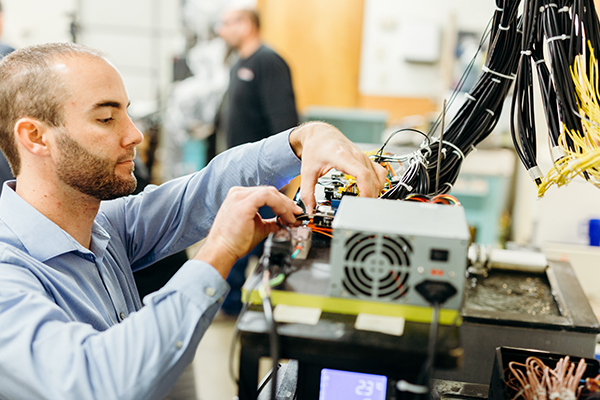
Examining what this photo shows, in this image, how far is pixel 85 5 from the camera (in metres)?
5.95

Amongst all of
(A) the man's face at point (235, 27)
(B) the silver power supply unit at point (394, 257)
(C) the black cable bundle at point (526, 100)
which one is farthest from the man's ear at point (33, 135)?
(A) the man's face at point (235, 27)

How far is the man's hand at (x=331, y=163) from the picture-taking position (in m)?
0.95

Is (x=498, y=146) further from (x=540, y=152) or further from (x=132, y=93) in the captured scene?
(x=132, y=93)

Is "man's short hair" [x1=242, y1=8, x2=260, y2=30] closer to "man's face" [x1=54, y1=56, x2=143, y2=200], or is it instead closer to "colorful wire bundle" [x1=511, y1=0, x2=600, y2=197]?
"man's face" [x1=54, y1=56, x2=143, y2=200]

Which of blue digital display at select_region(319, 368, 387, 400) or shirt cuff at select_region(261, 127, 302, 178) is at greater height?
shirt cuff at select_region(261, 127, 302, 178)

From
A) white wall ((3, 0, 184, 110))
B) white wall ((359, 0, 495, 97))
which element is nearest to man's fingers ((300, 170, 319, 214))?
white wall ((359, 0, 495, 97))

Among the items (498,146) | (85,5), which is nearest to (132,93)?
(85,5)

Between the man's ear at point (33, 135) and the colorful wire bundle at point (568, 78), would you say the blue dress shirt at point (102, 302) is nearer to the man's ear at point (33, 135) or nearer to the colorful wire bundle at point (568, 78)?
the man's ear at point (33, 135)

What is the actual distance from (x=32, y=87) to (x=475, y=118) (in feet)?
2.92

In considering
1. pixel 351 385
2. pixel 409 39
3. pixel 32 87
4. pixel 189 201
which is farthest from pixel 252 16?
pixel 351 385

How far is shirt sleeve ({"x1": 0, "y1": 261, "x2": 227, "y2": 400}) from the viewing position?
2.35 ft

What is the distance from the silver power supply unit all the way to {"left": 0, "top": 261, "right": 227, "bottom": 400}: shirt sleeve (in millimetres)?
232

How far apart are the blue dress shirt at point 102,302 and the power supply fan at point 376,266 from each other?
23 cm

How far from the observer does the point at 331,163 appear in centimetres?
101
